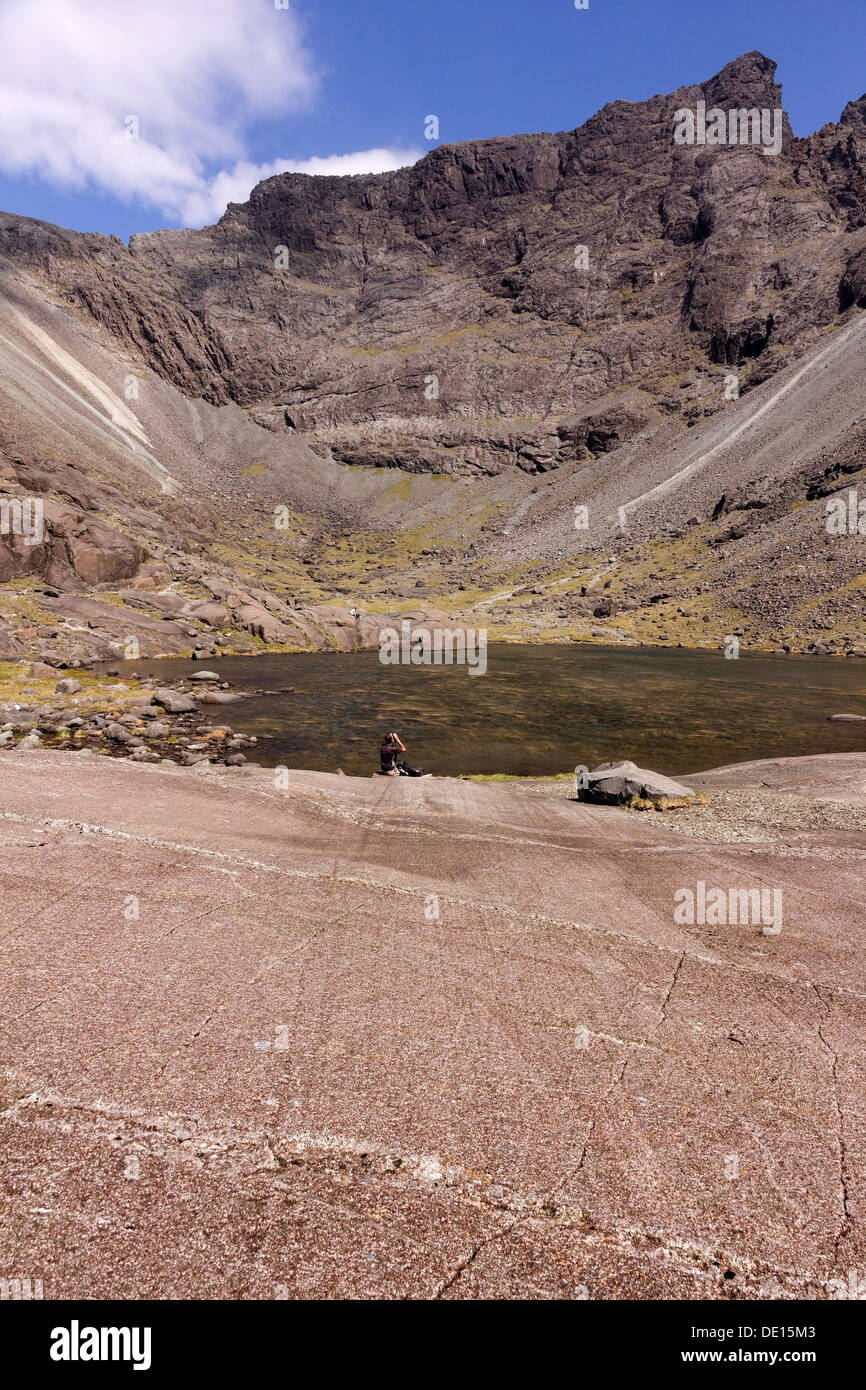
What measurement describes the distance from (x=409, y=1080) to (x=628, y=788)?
49.2ft

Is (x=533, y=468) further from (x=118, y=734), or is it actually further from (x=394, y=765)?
(x=394, y=765)

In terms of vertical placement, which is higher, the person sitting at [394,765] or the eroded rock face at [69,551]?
the eroded rock face at [69,551]

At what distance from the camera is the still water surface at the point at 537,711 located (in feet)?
106

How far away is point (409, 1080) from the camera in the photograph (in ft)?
23.5

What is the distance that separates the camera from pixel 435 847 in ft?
49.6

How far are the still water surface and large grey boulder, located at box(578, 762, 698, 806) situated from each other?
7.81 meters

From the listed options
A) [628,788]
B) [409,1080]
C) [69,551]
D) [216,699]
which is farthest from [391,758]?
[69,551]

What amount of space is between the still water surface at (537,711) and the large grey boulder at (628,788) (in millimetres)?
7809

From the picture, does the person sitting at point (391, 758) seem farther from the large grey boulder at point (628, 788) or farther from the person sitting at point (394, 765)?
the large grey boulder at point (628, 788)

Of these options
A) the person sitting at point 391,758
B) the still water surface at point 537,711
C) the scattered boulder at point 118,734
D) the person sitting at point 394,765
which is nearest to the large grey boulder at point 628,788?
the person sitting at point 394,765

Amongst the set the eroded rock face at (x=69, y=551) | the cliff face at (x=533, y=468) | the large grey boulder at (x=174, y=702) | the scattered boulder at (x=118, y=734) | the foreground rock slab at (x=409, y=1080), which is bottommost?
the foreground rock slab at (x=409, y=1080)

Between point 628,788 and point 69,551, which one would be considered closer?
point 628,788

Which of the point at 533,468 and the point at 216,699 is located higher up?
the point at 533,468
